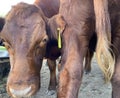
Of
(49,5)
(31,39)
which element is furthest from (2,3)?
(31,39)

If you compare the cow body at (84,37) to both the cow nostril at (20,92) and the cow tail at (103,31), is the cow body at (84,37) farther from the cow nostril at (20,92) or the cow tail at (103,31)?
the cow nostril at (20,92)

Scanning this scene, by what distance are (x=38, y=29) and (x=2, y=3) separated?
193cm

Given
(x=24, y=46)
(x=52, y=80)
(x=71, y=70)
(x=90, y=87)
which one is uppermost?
(x=24, y=46)

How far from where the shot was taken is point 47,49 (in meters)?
3.81

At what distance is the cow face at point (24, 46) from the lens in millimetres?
3246

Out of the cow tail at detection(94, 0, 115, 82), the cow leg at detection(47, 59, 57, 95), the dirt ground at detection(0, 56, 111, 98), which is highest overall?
the cow tail at detection(94, 0, 115, 82)

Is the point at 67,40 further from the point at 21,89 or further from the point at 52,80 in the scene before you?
the point at 52,80

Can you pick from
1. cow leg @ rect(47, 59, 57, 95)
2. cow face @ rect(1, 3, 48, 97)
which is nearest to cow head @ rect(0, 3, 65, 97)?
cow face @ rect(1, 3, 48, 97)

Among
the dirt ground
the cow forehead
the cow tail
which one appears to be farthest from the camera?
the dirt ground

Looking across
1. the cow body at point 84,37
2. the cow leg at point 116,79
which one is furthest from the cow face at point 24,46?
the cow leg at point 116,79

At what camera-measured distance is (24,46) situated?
130 inches

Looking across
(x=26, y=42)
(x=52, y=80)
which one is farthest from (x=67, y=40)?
(x=52, y=80)

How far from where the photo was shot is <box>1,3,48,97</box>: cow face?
3246mm

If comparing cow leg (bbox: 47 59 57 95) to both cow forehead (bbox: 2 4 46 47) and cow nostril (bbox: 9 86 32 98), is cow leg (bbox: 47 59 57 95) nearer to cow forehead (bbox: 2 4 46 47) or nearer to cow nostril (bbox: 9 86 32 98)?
cow forehead (bbox: 2 4 46 47)
